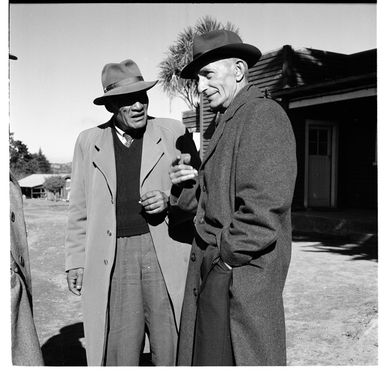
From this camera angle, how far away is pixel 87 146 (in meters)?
2.99

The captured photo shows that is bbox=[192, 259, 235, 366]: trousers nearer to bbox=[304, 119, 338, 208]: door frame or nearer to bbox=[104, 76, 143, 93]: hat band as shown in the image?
bbox=[104, 76, 143, 93]: hat band

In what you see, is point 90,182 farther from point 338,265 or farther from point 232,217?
point 338,265

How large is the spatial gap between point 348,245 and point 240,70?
732 cm

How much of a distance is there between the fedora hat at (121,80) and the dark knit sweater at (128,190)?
0.95 ft

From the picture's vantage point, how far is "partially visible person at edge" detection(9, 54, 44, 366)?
228 cm

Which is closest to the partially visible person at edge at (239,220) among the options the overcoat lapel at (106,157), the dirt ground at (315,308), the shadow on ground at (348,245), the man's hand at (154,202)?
the man's hand at (154,202)

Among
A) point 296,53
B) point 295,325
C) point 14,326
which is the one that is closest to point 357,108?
point 296,53

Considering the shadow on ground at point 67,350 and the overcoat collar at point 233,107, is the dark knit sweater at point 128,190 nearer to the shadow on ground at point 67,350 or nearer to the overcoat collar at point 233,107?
the overcoat collar at point 233,107

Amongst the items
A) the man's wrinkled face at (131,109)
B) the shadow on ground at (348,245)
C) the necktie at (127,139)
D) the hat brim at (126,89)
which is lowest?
the shadow on ground at (348,245)

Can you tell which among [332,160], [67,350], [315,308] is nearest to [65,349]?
[67,350]

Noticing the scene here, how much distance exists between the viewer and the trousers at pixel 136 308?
2803 millimetres

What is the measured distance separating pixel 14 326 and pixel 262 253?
125cm

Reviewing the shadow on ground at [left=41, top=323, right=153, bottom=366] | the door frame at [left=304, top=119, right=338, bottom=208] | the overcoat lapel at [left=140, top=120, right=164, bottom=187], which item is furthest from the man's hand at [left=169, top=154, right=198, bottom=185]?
the door frame at [left=304, top=119, right=338, bottom=208]

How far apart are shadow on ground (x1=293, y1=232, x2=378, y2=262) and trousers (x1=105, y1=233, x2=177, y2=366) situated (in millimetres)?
5601
